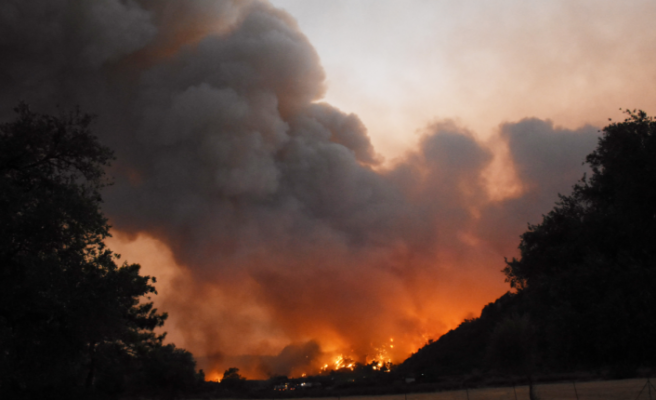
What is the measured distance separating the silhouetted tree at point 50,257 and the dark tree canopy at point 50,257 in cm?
2

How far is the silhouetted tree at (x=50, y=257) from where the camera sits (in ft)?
36.3

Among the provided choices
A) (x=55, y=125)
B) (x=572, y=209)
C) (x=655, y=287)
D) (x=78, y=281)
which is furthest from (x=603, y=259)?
(x=55, y=125)

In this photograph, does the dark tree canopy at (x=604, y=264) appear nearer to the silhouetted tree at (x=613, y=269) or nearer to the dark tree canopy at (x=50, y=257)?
the silhouetted tree at (x=613, y=269)

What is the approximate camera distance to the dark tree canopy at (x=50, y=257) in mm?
11062

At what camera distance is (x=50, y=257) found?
37.1 ft

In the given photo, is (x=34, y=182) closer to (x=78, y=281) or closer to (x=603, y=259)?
(x=78, y=281)

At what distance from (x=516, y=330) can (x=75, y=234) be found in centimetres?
4100

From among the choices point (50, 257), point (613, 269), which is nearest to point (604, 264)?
point (613, 269)

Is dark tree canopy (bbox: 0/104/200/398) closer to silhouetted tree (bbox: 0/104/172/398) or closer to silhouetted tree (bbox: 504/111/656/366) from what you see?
silhouetted tree (bbox: 0/104/172/398)

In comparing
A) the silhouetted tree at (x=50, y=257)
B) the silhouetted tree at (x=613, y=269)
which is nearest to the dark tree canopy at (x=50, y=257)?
the silhouetted tree at (x=50, y=257)

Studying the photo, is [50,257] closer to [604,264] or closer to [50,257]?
[50,257]

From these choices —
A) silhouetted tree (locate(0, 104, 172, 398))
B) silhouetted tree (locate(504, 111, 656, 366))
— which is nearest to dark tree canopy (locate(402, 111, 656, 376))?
silhouetted tree (locate(504, 111, 656, 366))

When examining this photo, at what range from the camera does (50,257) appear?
11305mm

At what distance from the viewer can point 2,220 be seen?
1081 cm
